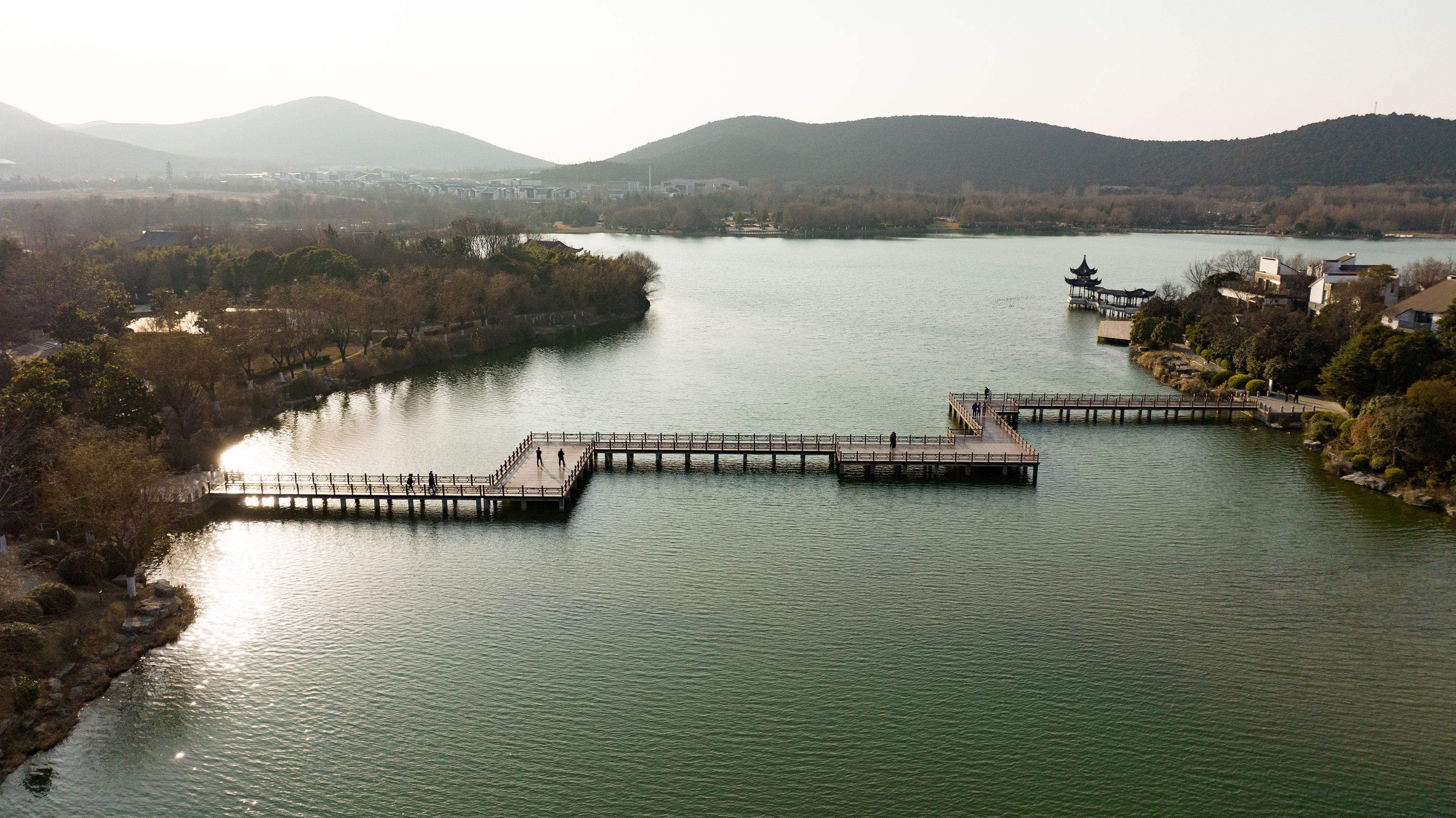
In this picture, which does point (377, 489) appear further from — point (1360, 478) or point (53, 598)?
point (1360, 478)

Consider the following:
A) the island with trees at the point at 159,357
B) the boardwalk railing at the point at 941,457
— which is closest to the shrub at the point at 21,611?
the island with trees at the point at 159,357

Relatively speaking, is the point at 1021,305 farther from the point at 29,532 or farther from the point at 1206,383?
the point at 29,532

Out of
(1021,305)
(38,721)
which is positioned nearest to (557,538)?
(38,721)

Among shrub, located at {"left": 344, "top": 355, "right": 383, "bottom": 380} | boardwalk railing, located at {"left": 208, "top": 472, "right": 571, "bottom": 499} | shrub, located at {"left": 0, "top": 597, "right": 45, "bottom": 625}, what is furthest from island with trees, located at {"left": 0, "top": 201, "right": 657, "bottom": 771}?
boardwalk railing, located at {"left": 208, "top": 472, "right": 571, "bottom": 499}

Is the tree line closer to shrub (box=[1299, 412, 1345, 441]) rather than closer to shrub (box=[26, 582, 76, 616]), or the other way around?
shrub (box=[1299, 412, 1345, 441])

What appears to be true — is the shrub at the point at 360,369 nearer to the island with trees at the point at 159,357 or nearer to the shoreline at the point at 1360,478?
the island with trees at the point at 159,357

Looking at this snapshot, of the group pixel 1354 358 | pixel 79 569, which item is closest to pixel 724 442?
pixel 79 569

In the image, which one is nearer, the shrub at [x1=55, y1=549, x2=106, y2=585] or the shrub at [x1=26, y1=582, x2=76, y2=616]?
the shrub at [x1=26, y1=582, x2=76, y2=616]
